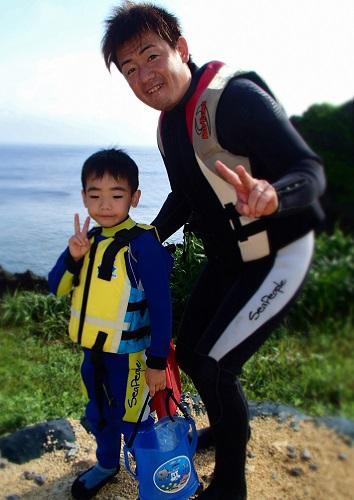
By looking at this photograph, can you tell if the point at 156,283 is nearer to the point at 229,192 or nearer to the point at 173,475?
the point at 229,192

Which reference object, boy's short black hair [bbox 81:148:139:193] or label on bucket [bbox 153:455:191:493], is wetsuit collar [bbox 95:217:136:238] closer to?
boy's short black hair [bbox 81:148:139:193]

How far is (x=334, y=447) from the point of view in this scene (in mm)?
2160

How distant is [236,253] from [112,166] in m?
0.59

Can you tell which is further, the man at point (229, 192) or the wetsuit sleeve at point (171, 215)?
the wetsuit sleeve at point (171, 215)

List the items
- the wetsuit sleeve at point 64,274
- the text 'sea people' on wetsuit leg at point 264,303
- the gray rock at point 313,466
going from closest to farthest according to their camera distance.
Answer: the text 'sea people' on wetsuit leg at point 264,303, the wetsuit sleeve at point 64,274, the gray rock at point 313,466

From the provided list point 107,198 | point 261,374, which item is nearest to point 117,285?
point 107,198

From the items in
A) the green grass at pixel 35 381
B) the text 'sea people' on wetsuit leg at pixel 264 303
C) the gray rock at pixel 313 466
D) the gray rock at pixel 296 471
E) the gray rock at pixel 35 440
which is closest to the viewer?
the text 'sea people' on wetsuit leg at pixel 264 303

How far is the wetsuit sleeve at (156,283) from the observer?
6.64 feet

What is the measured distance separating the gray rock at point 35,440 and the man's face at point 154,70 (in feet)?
6.34

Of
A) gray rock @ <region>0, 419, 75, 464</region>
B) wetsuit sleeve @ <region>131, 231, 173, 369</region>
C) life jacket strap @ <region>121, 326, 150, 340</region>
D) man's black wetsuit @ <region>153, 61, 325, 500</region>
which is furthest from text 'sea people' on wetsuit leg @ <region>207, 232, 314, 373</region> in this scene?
gray rock @ <region>0, 419, 75, 464</region>

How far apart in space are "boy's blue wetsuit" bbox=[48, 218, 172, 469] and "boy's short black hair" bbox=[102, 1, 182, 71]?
692 mm

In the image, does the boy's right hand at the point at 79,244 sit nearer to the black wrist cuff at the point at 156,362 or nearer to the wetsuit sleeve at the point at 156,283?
the wetsuit sleeve at the point at 156,283

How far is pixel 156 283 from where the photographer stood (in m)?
2.02

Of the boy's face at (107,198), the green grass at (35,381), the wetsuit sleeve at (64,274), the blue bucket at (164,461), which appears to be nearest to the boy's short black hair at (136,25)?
the boy's face at (107,198)
